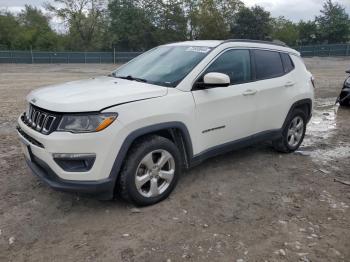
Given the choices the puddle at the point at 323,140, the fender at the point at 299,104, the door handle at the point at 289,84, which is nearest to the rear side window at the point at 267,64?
the door handle at the point at 289,84

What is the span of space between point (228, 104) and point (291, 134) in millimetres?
1841

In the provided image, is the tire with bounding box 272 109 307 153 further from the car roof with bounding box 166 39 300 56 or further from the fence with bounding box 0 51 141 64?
the fence with bounding box 0 51 141 64

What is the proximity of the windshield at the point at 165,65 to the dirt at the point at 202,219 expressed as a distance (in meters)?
1.33

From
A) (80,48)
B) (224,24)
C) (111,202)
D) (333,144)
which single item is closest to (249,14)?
(224,24)

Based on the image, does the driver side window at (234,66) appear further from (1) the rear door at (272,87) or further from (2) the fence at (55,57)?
(2) the fence at (55,57)

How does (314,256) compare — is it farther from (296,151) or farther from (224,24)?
(224,24)

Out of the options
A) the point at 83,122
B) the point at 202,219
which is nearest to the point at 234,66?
the point at 202,219

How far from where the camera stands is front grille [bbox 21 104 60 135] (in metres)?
3.45

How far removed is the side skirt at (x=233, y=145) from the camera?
4301 millimetres

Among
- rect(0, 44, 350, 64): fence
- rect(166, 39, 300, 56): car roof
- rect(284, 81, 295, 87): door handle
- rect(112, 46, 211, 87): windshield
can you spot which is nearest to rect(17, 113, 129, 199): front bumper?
rect(112, 46, 211, 87): windshield

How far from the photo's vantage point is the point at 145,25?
165 ft

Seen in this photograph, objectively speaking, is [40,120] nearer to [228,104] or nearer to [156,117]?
[156,117]

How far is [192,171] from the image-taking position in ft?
16.3

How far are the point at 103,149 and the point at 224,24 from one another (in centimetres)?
5280
